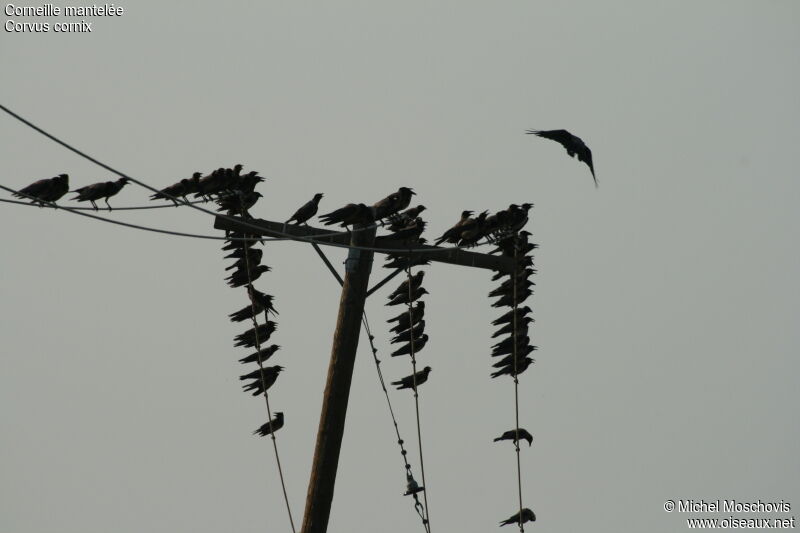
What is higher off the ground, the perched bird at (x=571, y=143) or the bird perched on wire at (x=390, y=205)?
the perched bird at (x=571, y=143)

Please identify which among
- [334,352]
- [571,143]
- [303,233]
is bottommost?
[334,352]

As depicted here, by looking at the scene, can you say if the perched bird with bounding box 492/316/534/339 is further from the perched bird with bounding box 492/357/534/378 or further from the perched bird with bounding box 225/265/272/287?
the perched bird with bounding box 225/265/272/287

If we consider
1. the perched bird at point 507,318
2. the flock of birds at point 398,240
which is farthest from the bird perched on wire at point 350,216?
the perched bird at point 507,318

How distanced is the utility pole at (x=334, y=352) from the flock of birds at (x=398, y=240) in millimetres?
243

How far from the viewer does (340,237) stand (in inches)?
609

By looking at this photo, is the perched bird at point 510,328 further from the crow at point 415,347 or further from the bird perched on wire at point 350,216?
the bird perched on wire at point 350,216

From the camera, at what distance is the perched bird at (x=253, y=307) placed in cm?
1788

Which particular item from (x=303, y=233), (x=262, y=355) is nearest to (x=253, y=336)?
(x=262, y=355)

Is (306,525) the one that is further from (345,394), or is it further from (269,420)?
(269,420)

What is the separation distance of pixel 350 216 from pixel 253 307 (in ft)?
8.52

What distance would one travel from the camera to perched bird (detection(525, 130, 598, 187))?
61.9 ft

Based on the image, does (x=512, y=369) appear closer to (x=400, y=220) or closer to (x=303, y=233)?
(x=400, y=220)

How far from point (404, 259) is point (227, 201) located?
2032mm

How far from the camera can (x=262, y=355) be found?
1778 cm
